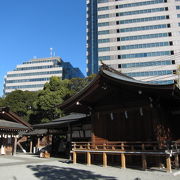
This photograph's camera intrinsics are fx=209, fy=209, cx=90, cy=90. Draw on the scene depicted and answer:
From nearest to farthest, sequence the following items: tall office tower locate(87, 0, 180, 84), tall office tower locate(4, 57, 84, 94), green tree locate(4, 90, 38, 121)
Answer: green tree locate(4, 90, 38, 121)
tall office tower locate(87, 0, 180, 84)
tall office tower locate(4, 57, 84, 94)

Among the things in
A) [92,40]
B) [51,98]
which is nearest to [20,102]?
[51,98]

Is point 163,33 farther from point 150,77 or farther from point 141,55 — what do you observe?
point 150,77

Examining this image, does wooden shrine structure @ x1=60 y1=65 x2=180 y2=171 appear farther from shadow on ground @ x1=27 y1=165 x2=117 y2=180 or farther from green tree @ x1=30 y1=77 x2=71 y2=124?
green tree @ x1=30 y1=77 x2=71 y2=124

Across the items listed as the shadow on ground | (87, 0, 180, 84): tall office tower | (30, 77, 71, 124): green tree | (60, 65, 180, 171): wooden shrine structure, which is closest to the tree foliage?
(30, 77, 71, 124): green tree

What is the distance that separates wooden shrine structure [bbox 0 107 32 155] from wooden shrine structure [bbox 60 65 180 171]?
9.68 metres

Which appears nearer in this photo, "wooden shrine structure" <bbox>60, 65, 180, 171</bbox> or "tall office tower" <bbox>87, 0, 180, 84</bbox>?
"wooden shrine structure" <bbox>60, 65, 180, 171</bbox>

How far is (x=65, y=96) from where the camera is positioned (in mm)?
37250

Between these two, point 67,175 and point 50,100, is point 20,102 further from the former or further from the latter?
point 67,175

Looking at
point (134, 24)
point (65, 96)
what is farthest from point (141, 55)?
point (65, 96)

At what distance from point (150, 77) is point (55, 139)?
44.7 meters

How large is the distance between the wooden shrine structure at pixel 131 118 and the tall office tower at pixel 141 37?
51018 mm

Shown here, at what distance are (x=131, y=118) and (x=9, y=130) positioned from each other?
1503cm

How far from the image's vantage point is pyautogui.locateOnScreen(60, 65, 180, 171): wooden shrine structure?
11662 millimetres

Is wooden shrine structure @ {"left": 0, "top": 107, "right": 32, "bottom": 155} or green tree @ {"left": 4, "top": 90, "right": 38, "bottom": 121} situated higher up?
green tree @ {"left": 4, "top": 90, "right": 38, "bottom": 121}
